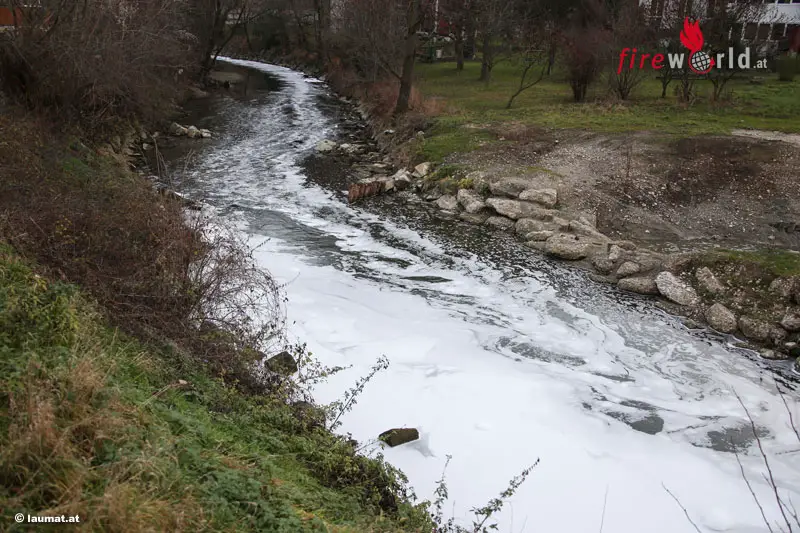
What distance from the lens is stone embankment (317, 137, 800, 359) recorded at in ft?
31.4

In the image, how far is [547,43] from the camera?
29234 millimetres

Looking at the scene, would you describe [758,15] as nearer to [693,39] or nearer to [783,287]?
[693,39]

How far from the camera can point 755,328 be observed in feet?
30.7

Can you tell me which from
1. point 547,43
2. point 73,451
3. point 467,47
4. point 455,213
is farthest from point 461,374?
point 467,47

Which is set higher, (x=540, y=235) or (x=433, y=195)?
(x=433, y=195)

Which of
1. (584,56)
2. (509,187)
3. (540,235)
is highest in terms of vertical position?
(584,56)

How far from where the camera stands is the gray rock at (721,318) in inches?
376

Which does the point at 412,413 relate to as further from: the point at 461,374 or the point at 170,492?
the point at 170,492

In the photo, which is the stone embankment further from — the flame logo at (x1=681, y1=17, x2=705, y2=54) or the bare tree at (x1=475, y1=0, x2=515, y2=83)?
the flame logo at (x1=681, y1=17, x2=705, y2=54)

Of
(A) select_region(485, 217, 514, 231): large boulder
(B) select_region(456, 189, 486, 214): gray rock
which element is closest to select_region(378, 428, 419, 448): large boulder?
(A) select_region(485, 217, 514, 231): large boulder

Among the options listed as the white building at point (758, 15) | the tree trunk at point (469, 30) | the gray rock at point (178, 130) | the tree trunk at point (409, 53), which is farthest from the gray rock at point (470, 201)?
the tree trunk at point (469, 30)

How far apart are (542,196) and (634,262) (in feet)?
11.7

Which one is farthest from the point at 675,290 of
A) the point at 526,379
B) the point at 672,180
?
the point at 672,180

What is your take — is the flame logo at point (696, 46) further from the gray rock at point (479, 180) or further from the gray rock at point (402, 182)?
the gray rock at point (402, 182)
